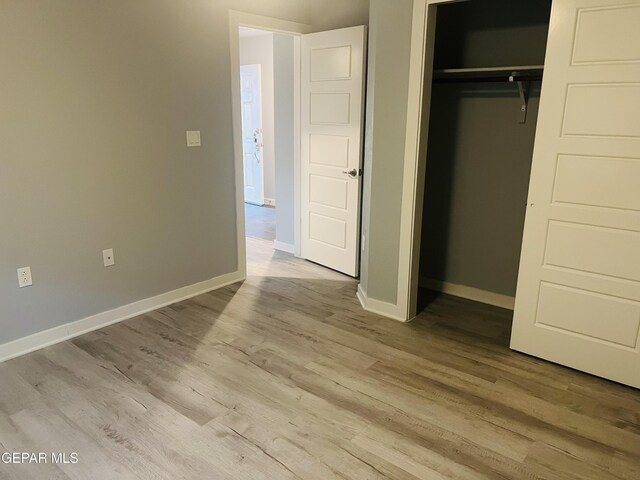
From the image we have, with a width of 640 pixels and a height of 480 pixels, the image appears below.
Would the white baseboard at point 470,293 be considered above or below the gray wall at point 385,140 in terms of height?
below

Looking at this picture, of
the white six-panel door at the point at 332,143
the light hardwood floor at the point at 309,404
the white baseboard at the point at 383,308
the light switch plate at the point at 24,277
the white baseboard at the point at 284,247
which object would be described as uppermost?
the white six-panel door at the point at 332,143

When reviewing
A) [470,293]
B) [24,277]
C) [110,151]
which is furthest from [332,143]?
[24,277]

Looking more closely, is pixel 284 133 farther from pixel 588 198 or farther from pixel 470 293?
pixel 588 198

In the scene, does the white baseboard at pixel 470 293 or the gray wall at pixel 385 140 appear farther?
the white baseboard at pixel 470 293

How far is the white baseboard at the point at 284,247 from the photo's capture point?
499 centimetres

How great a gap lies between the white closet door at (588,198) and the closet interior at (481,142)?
0.60 meters

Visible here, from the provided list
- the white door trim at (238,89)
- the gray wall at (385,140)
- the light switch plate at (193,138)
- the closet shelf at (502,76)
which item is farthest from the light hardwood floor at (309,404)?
the closet shelf at (502,76)

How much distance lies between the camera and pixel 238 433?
2.22 metres

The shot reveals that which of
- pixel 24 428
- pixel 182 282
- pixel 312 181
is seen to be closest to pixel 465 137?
pixel 312 181

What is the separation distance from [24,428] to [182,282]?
5.44 feet

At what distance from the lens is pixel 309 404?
2.45 m

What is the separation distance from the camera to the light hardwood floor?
2.04 m

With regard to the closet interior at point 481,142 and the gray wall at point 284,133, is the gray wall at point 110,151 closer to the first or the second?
the gray wall at point 284,133

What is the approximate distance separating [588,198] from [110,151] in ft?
9.56
